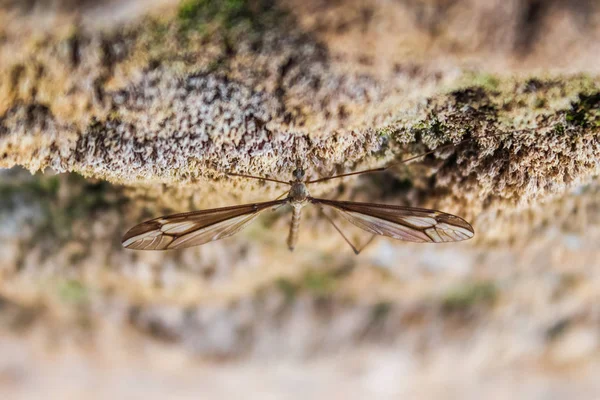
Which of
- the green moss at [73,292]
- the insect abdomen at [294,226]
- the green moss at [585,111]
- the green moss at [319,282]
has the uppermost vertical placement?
the green moss at [319,282]

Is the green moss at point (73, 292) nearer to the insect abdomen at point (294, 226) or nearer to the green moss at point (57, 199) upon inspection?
the green moss at point (57, 199)

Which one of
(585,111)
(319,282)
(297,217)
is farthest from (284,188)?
(319,282)

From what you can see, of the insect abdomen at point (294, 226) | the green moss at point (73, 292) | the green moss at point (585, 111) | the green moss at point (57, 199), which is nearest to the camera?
the green moss at point (585, 111)

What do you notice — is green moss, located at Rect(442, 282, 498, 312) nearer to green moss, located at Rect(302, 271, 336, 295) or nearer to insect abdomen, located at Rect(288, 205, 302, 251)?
green moss, located at Rect(302, 271, 336, 295)

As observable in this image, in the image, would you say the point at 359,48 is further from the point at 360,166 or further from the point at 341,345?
the point at 341,345

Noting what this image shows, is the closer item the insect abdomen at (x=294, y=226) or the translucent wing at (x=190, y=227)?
the translucent wing at (x=190, y=227)

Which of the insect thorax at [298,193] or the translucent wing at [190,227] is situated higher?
the insect thorax at [298,193]

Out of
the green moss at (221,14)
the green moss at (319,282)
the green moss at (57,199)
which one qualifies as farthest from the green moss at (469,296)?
the green moss at (221,14)
